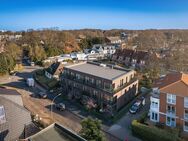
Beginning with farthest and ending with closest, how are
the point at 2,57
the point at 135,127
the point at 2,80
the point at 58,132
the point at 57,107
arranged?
the point at 2,57
the point at 2,80
the point at 57,107
the point at 135,127
the point at 58,132

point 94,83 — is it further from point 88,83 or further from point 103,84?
point 103,84

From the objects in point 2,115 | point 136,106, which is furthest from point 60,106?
point 2,115

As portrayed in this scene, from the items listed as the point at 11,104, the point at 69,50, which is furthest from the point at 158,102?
the point at 69,50

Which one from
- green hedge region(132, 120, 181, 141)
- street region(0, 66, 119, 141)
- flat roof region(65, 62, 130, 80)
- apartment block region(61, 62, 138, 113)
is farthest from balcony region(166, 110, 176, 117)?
flat roof region(65, 62, 130, 80)

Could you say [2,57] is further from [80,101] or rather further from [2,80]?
[80,101]

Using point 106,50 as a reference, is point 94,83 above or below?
below

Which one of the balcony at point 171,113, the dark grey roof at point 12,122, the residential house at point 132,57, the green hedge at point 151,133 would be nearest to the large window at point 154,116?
the balcony at point 171,113
